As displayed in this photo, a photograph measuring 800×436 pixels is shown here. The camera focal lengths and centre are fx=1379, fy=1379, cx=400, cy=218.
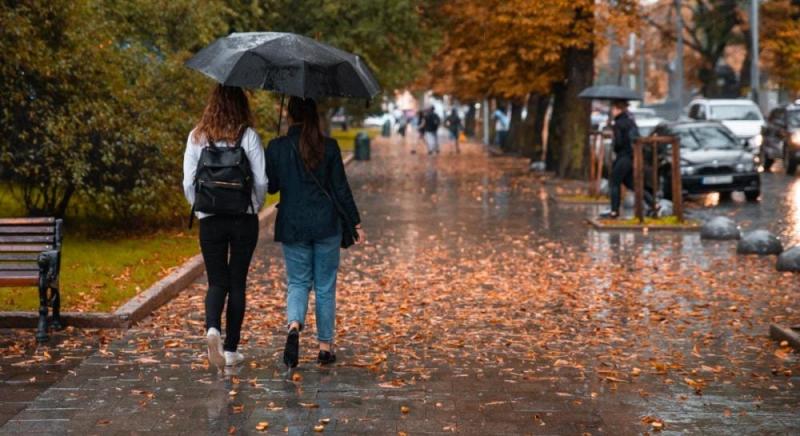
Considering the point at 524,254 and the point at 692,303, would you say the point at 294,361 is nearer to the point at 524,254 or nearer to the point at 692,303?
the point at 692,303

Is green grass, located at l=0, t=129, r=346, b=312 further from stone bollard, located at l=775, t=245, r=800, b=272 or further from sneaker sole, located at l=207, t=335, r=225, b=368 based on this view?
stone bollard, located at l=775, t=245, r=800, b=272

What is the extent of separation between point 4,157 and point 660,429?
1005 cm

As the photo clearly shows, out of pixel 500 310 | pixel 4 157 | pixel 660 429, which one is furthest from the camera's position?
pixel 4 157

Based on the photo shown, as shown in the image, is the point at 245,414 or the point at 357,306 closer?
the point at 245,414

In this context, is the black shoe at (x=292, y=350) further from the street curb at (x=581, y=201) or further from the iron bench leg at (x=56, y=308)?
the street curb at (x=581, y=201)

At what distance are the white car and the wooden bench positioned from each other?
29.6 metres

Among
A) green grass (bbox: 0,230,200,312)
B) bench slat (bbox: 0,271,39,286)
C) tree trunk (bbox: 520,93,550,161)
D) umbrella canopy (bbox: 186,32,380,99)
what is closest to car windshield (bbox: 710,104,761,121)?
tree trunk (bbox: 520,93,550,161)

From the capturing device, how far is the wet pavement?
730 centimetres

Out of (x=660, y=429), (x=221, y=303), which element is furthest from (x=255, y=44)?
(x=660, y=429)

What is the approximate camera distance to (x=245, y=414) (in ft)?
24.1

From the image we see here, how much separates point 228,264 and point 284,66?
131 cm

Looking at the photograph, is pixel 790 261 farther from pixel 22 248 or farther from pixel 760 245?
pixel 22 248

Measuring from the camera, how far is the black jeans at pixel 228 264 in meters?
8.44

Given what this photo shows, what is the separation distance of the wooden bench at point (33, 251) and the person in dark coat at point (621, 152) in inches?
441
